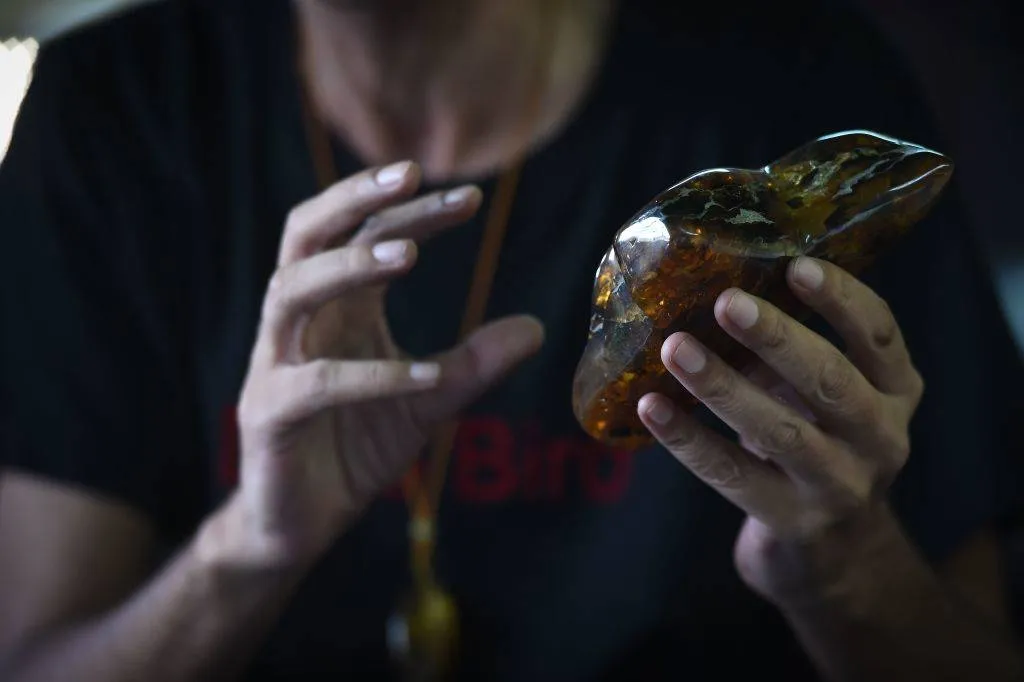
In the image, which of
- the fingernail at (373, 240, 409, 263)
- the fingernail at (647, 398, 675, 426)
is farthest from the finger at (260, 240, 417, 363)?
the fingernail at (647, 398, 675, 426)

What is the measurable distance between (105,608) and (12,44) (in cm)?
29

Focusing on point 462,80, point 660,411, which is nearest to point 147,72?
point 462,80

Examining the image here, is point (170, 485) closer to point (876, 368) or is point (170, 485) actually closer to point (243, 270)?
point (243, 270)

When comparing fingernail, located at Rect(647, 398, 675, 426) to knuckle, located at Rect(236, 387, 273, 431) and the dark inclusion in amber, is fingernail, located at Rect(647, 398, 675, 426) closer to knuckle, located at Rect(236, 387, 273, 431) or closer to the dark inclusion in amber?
the dark inclusion in amber

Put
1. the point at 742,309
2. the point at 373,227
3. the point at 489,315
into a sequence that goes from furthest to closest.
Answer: the point at 489,315 → the point at 373,227 → the point at 742,309

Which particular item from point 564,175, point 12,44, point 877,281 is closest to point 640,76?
point 564,175

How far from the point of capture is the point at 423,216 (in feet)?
1.20

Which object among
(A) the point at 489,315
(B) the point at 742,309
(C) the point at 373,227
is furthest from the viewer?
(A) the point at 489,315

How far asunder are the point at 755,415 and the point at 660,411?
0.10 feet

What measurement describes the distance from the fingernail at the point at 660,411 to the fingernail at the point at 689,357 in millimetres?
24

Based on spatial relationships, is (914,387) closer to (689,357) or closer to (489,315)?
(689,357)

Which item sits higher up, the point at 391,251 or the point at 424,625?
the point at 391,251

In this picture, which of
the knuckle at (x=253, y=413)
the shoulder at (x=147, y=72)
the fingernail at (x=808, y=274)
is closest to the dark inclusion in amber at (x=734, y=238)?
the fingernail at (x=808, y=274)

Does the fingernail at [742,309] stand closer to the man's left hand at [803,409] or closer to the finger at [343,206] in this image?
the man's left hand at [803,409]
